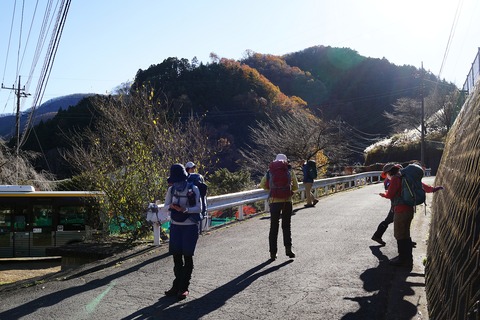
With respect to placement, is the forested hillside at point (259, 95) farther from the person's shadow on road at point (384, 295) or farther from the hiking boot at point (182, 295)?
the hiking boot at point (182, 295)

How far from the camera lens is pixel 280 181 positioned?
8320 mm

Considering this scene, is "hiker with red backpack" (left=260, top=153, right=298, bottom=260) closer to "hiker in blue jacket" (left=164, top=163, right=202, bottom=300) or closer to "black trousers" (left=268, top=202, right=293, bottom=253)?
"black trousers" (left=268, top=202, right=293, bottom=253)

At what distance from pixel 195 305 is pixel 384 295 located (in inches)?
90.4

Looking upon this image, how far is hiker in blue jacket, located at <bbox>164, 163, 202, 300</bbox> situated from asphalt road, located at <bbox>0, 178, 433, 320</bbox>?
0.25m

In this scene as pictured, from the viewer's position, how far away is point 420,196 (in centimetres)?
734

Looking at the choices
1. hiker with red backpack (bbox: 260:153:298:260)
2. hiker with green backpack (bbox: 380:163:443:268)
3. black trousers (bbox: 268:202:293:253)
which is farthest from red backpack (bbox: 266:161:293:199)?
hiker with green backpack (bbox: 380:163:443:268)

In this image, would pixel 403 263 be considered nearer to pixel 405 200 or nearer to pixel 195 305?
pixel 405 200

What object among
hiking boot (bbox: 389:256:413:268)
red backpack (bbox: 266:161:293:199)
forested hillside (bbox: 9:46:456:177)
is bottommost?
hiking boot (bbox: 389:256:413:268)

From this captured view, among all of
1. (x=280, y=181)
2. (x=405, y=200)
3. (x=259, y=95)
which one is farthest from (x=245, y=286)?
(x=259, y=95)

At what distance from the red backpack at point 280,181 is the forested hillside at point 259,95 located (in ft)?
120

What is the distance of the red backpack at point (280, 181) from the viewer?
8305 millimetres

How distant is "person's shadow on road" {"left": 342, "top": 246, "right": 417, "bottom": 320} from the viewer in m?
5.25

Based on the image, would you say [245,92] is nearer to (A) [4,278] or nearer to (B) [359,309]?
(A) [4,278]

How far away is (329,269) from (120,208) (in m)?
5.99
